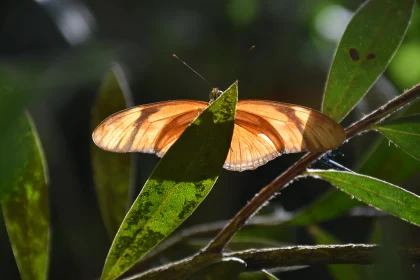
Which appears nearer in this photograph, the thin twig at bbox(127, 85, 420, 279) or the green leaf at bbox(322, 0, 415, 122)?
the thin twig at bbox(127, 85, 420, 279)

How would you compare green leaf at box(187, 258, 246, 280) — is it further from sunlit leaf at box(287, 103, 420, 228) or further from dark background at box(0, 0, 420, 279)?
dark background at box(0, 0, 420, 279)

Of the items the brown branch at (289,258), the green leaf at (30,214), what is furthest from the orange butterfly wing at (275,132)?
the green leaf at (30,214)

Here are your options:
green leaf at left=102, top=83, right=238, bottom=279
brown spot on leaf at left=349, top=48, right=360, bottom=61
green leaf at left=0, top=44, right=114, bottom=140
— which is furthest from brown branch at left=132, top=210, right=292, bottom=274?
green leaf at left=0, top=44, right=114, bottom=140

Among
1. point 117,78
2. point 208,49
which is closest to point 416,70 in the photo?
point 208,49

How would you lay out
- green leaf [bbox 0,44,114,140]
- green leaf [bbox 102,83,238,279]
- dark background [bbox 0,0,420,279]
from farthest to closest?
dark background [bbox 0,0,420,279], green leaf [bbox 102,83,238,279], green leaf [bbox 0,44,114,140]

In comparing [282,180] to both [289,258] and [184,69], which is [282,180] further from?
[184,69]

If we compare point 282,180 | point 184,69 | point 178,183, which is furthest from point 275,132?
point 184,69

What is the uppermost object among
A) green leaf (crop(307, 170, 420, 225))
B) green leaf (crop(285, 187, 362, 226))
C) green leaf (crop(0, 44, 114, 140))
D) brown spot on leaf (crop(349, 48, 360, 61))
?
brown spot on leaf (crop(349, 48, 360, 61))

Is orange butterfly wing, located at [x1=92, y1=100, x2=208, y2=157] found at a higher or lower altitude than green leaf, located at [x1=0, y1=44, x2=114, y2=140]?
lower

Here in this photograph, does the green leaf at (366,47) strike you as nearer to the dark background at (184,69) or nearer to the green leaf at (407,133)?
the green leaf at (407,133)
